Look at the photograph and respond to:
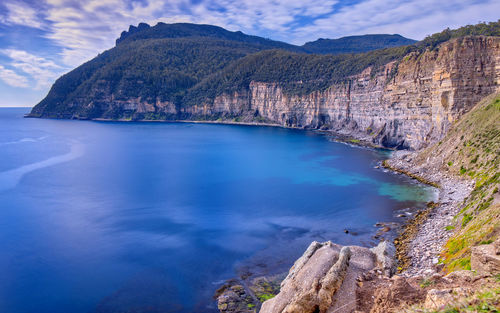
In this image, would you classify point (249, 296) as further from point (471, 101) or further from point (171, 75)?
point (171, 75)

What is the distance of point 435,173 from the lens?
129 feet

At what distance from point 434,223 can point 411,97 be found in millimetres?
42183

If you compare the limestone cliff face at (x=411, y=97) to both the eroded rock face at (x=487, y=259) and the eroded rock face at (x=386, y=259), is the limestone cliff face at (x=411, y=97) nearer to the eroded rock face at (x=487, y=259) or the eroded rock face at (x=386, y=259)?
the eroded rock face at (x=386, y=259)

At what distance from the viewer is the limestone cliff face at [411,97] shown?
44594mm

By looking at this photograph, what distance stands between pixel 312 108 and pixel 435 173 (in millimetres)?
77478

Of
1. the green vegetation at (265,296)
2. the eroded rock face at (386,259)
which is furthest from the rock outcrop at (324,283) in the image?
the green vegetation at (265,296)

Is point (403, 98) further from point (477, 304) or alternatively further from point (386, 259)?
point (477, 304)

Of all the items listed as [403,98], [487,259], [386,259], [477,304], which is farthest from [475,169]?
[403,98]

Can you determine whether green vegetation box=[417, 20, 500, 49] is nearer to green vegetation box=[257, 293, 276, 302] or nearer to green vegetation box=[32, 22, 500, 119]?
green vegetation box=[32, 22, 500, 119]

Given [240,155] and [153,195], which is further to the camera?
[240,155]

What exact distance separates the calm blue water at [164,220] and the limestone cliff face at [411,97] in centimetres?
944

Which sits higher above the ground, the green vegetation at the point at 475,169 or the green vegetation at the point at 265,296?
the green vegetation at the point at 475,169

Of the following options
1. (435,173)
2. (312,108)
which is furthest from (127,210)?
(312,108)

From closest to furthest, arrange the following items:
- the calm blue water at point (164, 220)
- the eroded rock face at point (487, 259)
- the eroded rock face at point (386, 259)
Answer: the eroded rock face at point (487, 259)
the eroded rock face at point (386, 259)
the calm blue water at point (164, 220)
